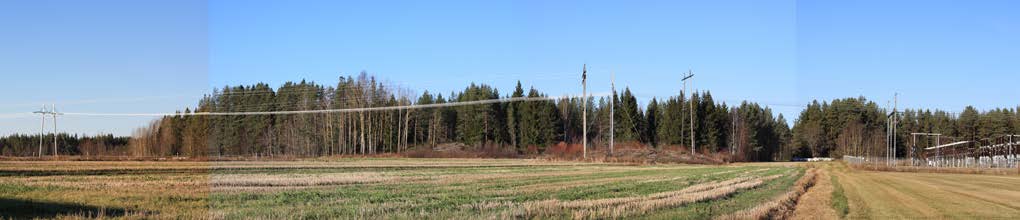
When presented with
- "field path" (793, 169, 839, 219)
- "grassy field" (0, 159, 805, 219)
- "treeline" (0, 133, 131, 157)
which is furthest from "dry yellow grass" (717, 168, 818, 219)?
"treeline" (0, 133, 131, 157)

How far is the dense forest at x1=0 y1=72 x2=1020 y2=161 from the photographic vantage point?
83.9 m

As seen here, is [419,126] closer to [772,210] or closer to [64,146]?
[64,146]

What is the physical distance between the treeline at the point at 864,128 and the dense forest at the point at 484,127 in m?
0.22

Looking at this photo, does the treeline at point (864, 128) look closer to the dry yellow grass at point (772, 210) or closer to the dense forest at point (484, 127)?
the dense forest at point (484, 127)

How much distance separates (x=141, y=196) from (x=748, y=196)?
15945 mm

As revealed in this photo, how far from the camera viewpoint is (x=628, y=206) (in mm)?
17938

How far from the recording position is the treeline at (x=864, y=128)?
424ft

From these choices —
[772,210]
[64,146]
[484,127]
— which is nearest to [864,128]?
[484,127]

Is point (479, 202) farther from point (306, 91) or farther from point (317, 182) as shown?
point (306, 91)

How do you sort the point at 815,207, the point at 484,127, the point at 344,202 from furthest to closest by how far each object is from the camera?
the point at 484,127
the point at 815,207
the point at 344,202

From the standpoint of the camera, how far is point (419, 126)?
357ft

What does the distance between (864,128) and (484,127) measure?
68386mm

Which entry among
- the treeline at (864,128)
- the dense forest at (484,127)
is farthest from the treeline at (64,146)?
the treeline at (864,128)

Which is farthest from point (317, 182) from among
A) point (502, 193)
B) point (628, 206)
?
point (628, 206)
